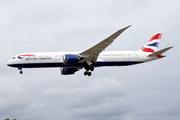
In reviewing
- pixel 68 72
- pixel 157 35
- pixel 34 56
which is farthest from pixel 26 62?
pixel 157 35

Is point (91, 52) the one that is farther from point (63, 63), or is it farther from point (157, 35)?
point (157, 35)

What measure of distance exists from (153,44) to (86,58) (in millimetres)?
13875

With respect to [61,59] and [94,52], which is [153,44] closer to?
[94,52]

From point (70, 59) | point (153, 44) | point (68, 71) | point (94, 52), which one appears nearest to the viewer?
point (70, 59)

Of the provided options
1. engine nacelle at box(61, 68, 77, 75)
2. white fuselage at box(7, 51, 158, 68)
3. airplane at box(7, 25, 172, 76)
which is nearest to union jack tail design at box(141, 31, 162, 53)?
airplane at box(7, 25, 172, 76)

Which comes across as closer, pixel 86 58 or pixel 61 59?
pixel 86 58

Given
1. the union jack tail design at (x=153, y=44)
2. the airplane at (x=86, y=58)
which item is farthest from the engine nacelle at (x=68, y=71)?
the union jack tail design at (x=153, y=44)

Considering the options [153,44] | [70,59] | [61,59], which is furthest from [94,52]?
[153,44]

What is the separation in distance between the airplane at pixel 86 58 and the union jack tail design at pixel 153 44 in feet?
3.66

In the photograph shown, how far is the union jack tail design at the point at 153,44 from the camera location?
52.0m

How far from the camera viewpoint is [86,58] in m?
46.5

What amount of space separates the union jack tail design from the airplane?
1.12 metres

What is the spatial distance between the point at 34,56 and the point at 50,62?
2.77m

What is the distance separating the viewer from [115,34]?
40.9m
